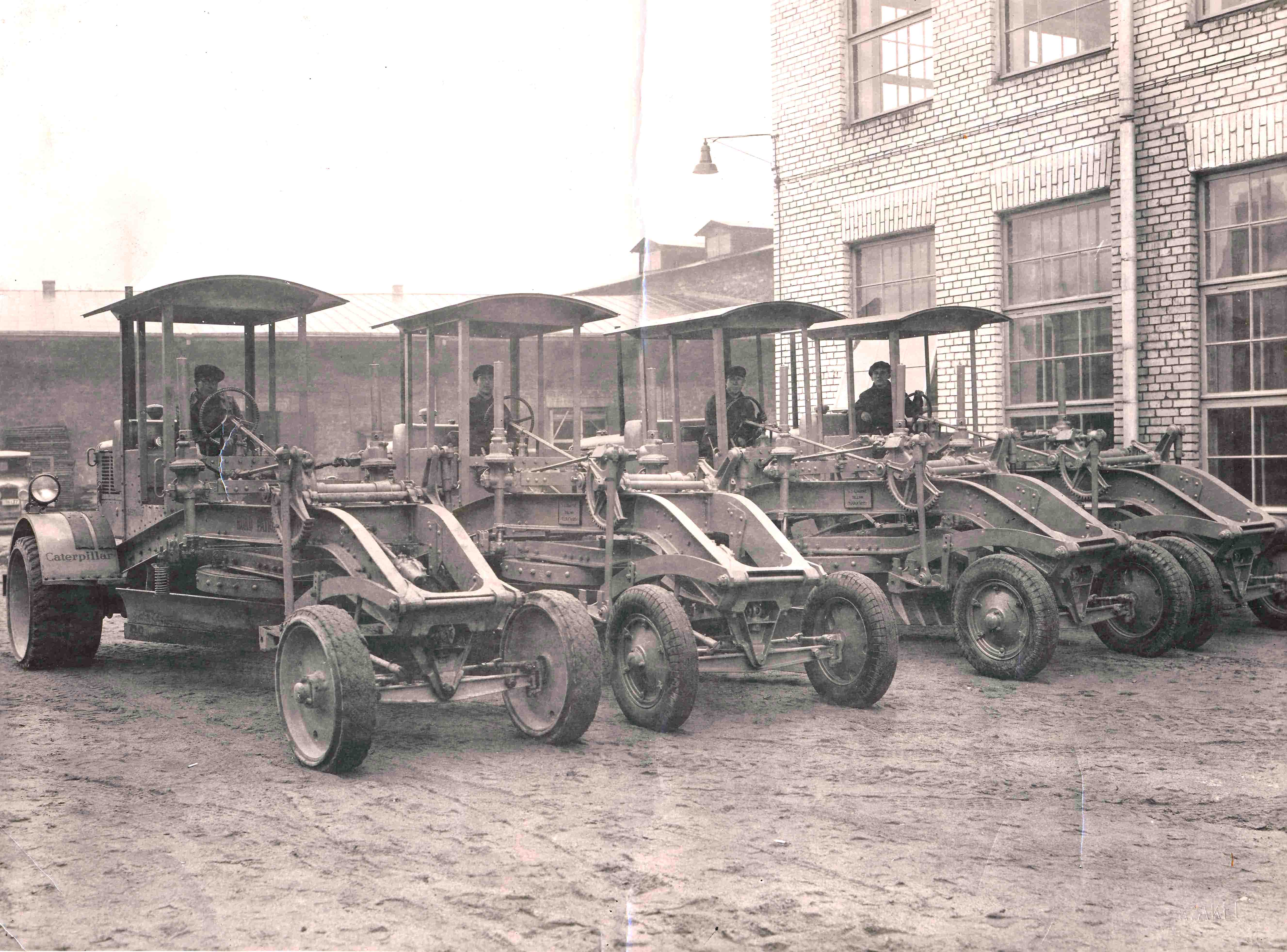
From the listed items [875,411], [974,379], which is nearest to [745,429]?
[875,411]

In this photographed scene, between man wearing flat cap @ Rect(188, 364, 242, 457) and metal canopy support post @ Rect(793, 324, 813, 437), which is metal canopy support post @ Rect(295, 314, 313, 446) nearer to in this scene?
man wearing flat cap @ Rect(188, 364, 242, 457)

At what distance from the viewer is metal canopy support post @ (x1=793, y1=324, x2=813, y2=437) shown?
10.8m

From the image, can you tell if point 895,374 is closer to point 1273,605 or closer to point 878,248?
point 1273,605

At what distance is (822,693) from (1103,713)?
5.30ft

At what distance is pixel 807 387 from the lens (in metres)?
10.8

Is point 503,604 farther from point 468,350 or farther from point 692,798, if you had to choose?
point 468,350

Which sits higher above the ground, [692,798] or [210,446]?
[210,446]

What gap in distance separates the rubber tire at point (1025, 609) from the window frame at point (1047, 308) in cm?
372

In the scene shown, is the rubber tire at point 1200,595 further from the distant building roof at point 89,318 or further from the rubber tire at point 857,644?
the distant building roof at point 89,318

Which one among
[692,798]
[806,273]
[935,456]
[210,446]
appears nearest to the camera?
[692,798]

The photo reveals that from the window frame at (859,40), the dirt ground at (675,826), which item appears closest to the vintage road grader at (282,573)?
the dirt ground at (675,826)

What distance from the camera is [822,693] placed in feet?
25.3

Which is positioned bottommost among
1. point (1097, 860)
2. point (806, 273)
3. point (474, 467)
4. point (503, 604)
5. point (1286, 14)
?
point (1097, 860)

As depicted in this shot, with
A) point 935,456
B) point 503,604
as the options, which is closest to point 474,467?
point 503,604
